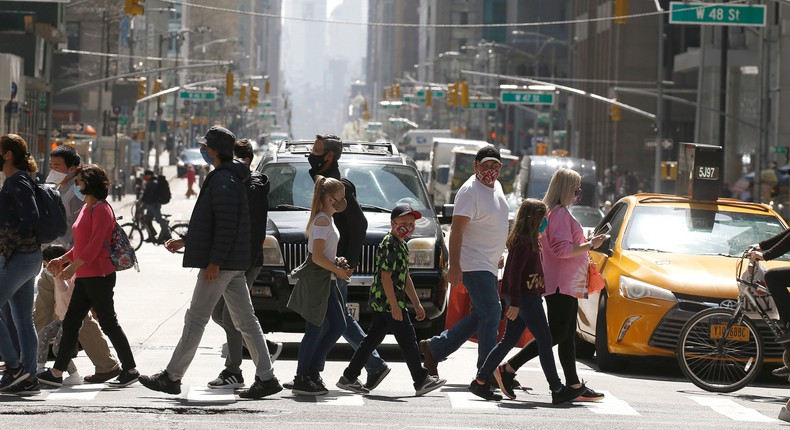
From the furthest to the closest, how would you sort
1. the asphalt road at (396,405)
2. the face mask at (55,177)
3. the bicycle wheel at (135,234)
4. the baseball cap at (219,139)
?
the bicycle wheel at (135,234)
the face mask at (55,177)
the baseball cap at (219,139)
the asphalt road at (396,405)

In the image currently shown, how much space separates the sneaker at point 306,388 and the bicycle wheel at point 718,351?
10.1 feet

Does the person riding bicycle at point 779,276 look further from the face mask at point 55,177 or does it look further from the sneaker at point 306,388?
the face mask at point 55,177

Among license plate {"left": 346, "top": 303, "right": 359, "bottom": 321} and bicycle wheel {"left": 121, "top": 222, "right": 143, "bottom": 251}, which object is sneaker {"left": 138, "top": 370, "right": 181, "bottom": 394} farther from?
bicycle wheel {"left": 121, "top": 222, "right": 143, "bottom": 251}

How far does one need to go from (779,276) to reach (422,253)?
378cm

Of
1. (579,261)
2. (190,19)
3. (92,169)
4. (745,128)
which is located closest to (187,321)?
(92,169)

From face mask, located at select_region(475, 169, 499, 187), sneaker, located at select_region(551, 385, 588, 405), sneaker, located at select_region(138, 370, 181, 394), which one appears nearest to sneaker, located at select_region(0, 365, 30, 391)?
sneaker, located at select_region(138, 370, 181, 394)

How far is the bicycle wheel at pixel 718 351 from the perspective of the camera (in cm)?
1234

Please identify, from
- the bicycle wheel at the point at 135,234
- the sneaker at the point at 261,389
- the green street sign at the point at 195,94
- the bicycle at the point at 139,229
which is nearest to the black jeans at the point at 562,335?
the sneaker at the point at 261,389

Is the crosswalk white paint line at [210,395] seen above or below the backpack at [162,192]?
below

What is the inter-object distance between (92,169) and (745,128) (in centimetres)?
5872

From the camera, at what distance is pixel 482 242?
1147 centimetres

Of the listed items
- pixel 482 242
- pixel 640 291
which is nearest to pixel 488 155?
pixel 482 242

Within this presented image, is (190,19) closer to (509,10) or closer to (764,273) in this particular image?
(509,10)

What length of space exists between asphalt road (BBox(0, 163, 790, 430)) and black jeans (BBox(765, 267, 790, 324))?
0.71 m
